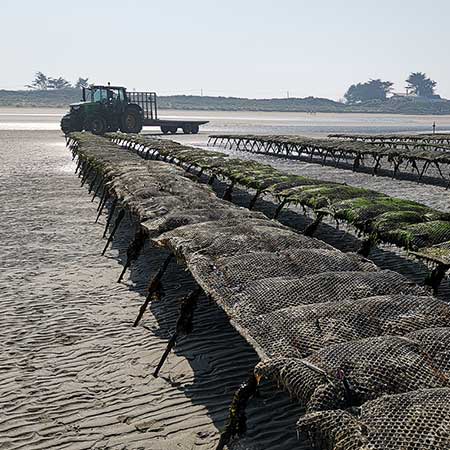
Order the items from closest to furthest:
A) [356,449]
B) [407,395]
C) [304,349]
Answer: [356,449] → [407,395] → [304,349]

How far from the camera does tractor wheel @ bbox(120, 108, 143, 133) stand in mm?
46688

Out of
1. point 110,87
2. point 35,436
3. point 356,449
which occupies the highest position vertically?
point 110,87

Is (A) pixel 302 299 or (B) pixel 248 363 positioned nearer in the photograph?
(A) pixel 302 299

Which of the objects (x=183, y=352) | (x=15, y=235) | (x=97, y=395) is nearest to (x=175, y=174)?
(x=15, y=235)

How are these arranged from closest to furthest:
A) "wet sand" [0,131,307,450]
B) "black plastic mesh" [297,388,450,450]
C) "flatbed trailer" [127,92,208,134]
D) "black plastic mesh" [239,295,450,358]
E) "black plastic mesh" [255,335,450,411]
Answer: "black plastic mesh" [297,388,450,450], "black plastic mesh" [255,335,450,411], "black plastic mesh" [239,295,450,358], "wet sand" [0,131,307,450], "flatbed trailer" [127,92,208,134]

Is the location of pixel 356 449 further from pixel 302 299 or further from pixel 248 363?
pixel 248 363

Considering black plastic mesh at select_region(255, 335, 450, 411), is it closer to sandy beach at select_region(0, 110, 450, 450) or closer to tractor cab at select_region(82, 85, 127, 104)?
sandy beach at select_region(0, 110, 450, 450)

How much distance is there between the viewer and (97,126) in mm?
45719

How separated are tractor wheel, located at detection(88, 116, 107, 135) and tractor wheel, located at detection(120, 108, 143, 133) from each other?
5.07 ft

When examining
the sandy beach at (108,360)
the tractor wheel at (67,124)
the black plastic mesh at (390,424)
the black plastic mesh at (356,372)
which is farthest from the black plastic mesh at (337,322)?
the tractor wheel at (67,124)

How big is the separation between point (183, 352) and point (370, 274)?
2533mm

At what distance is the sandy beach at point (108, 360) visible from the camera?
222 inches

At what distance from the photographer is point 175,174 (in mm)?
16906

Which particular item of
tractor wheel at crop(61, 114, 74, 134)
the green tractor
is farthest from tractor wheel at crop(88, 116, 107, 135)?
tractor wheel at crop(61, 114, 74, 134)
